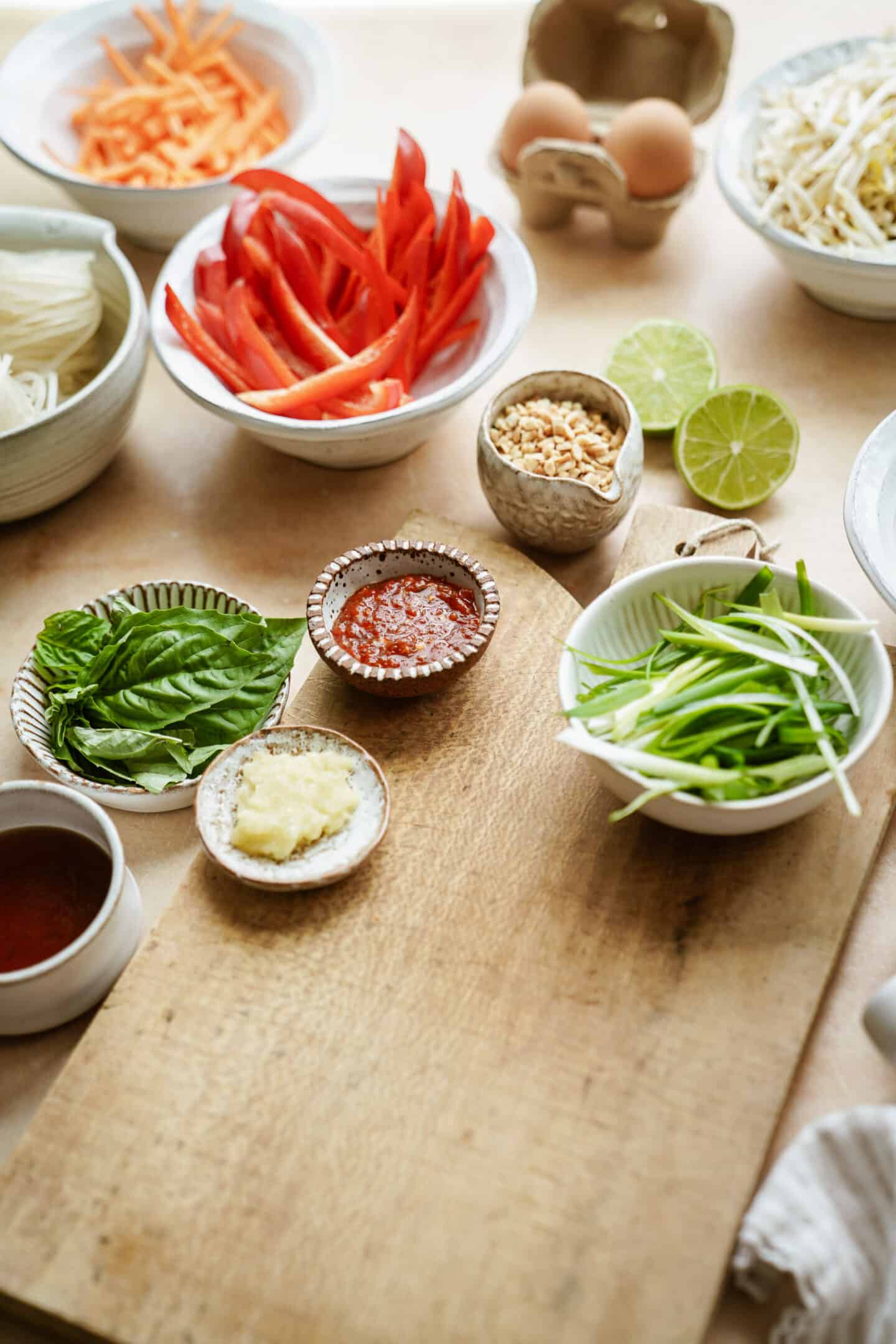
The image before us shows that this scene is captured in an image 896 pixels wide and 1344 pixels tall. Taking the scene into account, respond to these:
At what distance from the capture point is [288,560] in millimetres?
2193

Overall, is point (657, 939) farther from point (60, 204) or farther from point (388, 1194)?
point (60, 204)

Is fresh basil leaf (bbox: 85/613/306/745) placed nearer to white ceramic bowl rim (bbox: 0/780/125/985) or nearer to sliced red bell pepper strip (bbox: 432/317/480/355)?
white ceramic bowl rim (bbox: 0/780/125/985)

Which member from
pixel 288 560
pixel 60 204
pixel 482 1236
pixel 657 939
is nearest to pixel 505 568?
pixel 288 560

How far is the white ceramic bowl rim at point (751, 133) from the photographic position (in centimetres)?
226

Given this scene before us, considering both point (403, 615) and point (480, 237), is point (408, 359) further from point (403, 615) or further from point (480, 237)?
point (403, 615)

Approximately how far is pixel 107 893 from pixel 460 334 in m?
1.26

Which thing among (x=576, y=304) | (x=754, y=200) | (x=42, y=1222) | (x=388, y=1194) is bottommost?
(x=42, y=1222)

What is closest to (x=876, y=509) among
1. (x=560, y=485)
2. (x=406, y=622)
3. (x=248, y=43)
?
(x=560, y=485)

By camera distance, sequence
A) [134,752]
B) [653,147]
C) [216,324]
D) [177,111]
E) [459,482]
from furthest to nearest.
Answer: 1. [177,111]
2. [653,147]
3. [459,482]
4. [216,324]
5. [134,752]

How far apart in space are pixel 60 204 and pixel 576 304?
1.37 m

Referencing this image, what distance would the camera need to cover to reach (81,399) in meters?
2.04

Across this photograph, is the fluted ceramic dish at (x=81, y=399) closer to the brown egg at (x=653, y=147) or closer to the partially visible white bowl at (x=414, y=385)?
the partially visible white bowl at (x=414, y=385)

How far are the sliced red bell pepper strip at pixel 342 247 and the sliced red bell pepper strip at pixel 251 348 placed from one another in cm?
19

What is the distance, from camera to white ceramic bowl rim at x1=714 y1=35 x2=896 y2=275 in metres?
2.26
